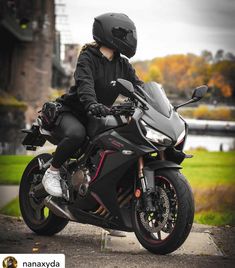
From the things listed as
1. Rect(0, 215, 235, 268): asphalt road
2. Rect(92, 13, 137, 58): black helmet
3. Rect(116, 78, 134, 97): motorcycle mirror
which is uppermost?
Rect(92, 13, 137, 58): black helmet

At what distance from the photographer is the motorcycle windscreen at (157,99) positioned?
4.20 metres

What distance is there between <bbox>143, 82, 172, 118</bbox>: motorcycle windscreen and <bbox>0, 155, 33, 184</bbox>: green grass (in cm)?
416

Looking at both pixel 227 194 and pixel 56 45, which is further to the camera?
pixel 56 45

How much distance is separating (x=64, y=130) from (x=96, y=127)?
23cm

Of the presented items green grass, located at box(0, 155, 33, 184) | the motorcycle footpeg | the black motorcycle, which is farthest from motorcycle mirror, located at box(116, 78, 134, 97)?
green grass, located at box(0, 155, 33, 184)

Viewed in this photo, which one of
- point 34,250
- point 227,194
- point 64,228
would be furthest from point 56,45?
point 34,250

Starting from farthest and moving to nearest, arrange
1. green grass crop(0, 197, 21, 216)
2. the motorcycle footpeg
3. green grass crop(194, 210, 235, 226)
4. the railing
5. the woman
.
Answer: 1. the railing
2. green grass crop(0, 197, 21, 216)
3. green grass crop(194, 210, 235, 226)
4. the motorcycle footpeg
5. the woman

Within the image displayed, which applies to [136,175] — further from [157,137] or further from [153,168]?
[157,137]

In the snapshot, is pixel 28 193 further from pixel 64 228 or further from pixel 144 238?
pixel 144 238

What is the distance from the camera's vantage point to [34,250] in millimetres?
4395

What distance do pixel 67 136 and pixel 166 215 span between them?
0.88m

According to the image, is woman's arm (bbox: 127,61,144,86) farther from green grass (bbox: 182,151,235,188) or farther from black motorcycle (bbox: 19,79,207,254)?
green grass (bbox: 182,151,235,188)

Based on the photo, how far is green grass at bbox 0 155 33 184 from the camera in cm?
837

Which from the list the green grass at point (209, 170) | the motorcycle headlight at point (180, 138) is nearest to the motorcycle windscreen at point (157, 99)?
the motorcycle headlight at point (180, 138)
